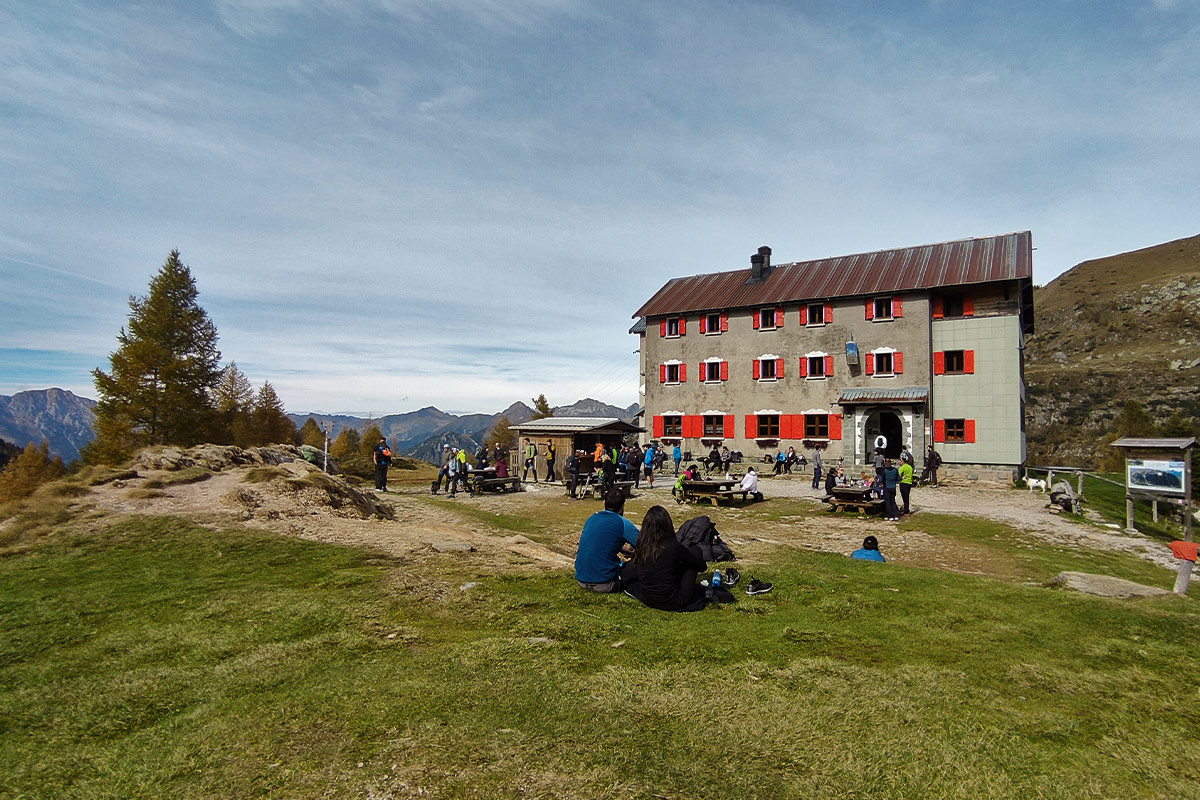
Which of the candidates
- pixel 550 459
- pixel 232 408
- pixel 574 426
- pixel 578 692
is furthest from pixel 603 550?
pixel 232 408

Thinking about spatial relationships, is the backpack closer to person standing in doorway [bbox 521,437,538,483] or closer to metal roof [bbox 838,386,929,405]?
person standing in doorway [bbox 521,437,538,483]

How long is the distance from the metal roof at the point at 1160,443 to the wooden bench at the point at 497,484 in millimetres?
19174

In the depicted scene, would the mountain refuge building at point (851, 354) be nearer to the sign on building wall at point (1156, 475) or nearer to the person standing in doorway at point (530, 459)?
the person standing in doorway at point (530, 459)

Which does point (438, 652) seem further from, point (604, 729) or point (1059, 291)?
point (1059, 291)

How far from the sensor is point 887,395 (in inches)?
1138

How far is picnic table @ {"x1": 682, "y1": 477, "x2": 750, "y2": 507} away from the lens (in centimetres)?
1991

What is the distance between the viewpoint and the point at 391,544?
10.1m

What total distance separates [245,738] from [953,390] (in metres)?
31.1

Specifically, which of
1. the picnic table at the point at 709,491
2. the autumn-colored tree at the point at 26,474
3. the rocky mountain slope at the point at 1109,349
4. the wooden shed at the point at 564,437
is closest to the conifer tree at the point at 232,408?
the autumn-colored tree at the point at 26,474

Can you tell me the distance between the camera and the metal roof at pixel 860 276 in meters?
28.6

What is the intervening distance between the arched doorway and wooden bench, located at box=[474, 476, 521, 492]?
57.3 feet

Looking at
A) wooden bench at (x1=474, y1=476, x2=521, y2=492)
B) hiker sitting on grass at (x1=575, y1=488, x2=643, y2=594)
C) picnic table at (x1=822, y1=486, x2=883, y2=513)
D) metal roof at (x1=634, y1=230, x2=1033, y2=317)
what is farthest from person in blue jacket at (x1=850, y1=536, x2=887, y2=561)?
metal roof at (x1=634, y1=230, x2=1033, y2=317)

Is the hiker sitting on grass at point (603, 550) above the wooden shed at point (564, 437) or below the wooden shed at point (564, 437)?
below

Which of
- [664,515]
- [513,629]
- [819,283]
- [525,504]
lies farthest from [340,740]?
[819,283]
